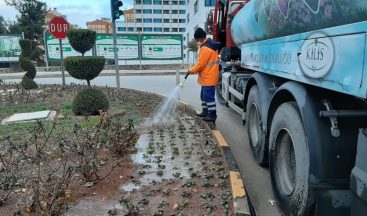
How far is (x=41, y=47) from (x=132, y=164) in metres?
37.9

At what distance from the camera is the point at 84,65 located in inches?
307

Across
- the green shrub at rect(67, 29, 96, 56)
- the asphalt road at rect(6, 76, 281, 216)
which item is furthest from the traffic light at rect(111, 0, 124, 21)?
the asphalt road at rect(6, 76, 281, 216)

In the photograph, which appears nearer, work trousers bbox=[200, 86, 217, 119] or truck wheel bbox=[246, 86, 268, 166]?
truck wheel bbox=[246, 86, 268, 166]

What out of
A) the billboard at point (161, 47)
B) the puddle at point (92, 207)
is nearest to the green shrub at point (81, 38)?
the puddle at point (92, 207)

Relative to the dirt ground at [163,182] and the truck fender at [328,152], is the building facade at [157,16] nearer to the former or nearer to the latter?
the dirt ground at [163,182]

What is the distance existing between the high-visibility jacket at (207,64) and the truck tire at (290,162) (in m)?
2.89

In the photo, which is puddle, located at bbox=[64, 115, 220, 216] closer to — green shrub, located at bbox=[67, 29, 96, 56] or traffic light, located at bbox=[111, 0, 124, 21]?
green shrub, located at bbox=[67, 29, 96, 56]

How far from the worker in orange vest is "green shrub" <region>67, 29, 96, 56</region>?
3.18 meters

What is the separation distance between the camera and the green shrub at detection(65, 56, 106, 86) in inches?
306

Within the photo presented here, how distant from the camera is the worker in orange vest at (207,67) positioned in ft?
21.7

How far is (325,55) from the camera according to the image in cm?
273

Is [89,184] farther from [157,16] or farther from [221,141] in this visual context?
[157,16]

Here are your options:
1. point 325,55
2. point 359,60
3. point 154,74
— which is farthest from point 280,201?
point 154,74

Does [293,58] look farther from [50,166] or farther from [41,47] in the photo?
[41,47]
